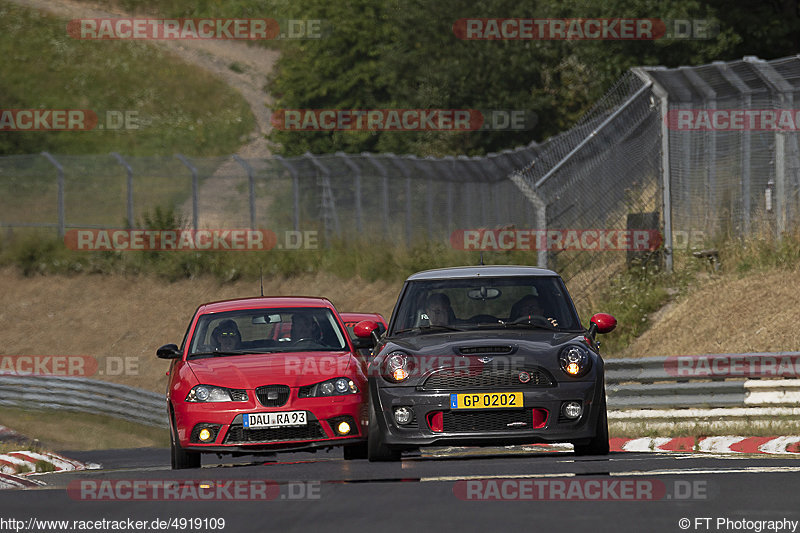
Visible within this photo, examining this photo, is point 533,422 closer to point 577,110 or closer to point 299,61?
point 577,110

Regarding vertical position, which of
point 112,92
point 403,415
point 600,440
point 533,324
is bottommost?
point 600,440

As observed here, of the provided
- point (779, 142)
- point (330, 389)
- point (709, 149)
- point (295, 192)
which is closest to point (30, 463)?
point (330, 389)

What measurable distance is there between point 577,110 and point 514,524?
145ft

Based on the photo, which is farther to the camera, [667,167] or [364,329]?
[667,167]

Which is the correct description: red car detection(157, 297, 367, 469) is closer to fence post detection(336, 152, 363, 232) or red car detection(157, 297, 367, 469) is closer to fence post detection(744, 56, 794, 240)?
fence post detection(744, 56, 794, 240)

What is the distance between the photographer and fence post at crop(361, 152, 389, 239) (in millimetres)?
33938

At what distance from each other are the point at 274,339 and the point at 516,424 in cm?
340

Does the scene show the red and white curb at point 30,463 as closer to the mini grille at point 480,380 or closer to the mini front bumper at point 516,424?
the mini front bumper at point 516,424

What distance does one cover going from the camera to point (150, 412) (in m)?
24.2

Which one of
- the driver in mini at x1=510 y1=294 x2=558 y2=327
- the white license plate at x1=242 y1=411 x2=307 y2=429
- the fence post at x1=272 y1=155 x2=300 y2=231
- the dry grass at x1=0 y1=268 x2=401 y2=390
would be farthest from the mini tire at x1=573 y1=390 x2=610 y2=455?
the fence post at x1=272 y1=155 x2=300 y2=231

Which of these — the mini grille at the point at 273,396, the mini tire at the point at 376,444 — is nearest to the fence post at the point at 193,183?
the mini grille at the point at 273,396

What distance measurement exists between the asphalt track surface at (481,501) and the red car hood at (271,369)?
797 millimetres

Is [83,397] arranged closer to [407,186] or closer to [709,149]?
[709,149]

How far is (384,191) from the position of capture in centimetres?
3431
